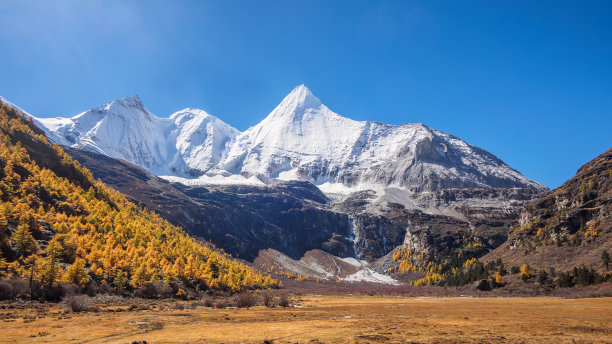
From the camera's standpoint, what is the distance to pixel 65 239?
61.2 meters

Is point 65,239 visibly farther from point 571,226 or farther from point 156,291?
point 571,226

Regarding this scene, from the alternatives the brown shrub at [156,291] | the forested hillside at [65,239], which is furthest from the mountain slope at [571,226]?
the forested hillside at [65,239]

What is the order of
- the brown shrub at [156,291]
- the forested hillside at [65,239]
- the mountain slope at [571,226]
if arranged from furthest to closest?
the mountain slope at [571,226] < the brown shrub at [156,291] < the forested hillside at [65,239]

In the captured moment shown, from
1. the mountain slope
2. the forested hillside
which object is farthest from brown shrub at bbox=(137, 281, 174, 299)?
Answer: the mountain slope

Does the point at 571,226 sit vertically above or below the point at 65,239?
above

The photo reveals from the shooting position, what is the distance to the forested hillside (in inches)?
1993

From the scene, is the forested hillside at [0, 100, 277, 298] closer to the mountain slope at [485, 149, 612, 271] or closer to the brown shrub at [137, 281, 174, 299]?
the brown shrub at [137, 281, 174, 299]

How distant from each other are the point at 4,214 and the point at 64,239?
11.5 meters

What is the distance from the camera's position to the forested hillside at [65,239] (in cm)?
5062

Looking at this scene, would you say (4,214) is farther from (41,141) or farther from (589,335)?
(41,141)

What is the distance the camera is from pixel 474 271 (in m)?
137

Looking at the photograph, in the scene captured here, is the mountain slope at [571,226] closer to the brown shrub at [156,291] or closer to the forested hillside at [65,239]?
the brown shrub at [156,291]

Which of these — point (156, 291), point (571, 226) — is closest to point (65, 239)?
point (156, 291)

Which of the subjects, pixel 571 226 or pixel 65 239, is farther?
pixel 571 226
